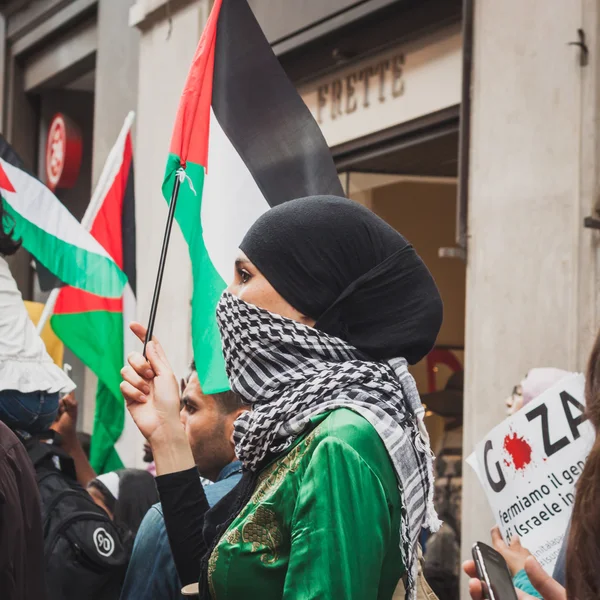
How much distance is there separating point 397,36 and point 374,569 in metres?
6.23

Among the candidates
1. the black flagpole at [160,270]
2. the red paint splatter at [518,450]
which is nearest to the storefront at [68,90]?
the red paint splatter at [518,450]

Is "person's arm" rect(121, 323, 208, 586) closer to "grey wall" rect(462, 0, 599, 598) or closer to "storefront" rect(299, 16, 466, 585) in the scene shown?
"grey wall" rect(462, 0, 599, 598)

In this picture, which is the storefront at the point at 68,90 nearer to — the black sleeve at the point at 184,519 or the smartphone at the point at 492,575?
the black sleeve at the point at 184,519

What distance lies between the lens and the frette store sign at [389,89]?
747 centimetres

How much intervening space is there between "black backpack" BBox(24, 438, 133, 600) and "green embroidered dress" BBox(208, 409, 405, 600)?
6.32 ft

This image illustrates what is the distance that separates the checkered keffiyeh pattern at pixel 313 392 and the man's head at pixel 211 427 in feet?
4.84

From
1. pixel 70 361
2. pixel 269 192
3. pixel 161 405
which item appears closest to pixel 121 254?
pixel 269 192

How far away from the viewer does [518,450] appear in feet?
15.3

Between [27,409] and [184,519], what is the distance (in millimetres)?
1775

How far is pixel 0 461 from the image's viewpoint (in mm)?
3248

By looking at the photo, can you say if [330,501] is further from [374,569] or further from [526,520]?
[526,520]

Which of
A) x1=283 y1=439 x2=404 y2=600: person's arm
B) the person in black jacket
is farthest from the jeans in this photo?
x1=283 y1=439 x2=404 y2=600: person's arm

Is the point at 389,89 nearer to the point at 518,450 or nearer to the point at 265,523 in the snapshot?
the point at 518,450

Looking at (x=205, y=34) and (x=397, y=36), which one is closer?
(x=205, y=34)
